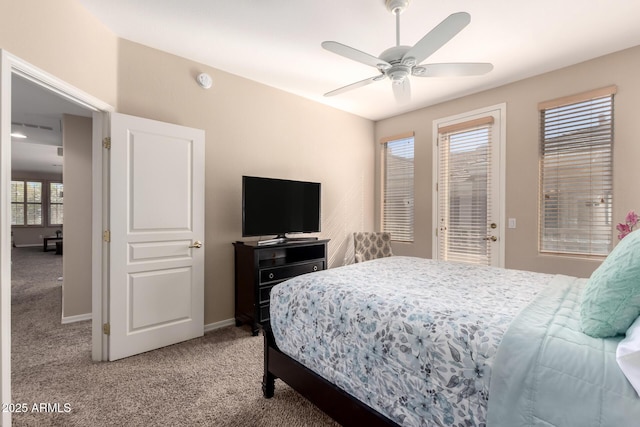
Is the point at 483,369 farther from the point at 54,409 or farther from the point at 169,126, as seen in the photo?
the point at 169,126

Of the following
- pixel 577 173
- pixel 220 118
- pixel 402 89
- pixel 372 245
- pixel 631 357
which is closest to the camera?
pixel 631 357

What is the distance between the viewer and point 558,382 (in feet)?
3.13

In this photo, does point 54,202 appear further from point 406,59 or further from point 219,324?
point 406,59

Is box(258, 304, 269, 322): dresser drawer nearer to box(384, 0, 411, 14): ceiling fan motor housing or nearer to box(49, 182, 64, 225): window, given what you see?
box(384, 0, 411, 14): ceiling fan motor housing

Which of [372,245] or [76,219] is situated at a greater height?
[76,219]

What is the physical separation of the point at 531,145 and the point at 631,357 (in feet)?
10.2

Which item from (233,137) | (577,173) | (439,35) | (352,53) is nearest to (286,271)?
(233,137)

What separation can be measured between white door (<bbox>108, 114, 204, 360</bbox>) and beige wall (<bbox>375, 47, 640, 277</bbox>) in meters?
3.06

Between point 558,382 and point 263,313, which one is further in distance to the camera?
point 263,313

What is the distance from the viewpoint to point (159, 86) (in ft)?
9.31

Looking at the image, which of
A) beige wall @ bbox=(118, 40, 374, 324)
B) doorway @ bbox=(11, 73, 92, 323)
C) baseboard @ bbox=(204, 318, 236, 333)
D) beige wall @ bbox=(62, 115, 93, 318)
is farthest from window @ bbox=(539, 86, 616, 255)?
beige wall @ bbox=(62, 115, 93, 318)

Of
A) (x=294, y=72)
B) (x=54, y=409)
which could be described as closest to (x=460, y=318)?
(x=54, y=409)

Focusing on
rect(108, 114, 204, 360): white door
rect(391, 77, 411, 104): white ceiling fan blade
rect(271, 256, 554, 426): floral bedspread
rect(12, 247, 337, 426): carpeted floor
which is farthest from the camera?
rect(108, 114, 204, 360): white door

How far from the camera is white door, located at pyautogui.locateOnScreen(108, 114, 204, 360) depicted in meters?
2.49
